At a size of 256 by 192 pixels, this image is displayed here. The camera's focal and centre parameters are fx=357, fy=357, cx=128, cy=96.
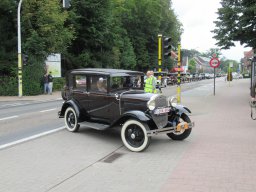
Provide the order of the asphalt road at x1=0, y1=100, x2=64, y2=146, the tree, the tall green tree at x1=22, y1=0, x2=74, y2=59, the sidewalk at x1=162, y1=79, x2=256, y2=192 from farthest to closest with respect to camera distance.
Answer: the tall green tree at x1=22, y1=0, x2=74, y2=59 → the tree → the asphalt road at x1=0, y1=100, x2=64, y2=146 → the sidewalk at x1=162, y1=79, x2=256, y2=192

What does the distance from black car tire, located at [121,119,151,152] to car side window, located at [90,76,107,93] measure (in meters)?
1.37

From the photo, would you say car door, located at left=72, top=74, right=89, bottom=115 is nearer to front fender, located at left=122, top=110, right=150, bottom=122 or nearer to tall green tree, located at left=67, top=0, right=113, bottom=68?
front fender, located at left=122, top=110, right=150, bottom=122

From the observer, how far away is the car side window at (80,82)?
31.6 feet

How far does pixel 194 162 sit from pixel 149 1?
164 ft

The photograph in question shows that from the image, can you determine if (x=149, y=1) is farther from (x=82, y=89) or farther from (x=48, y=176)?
(x=48, y=176)

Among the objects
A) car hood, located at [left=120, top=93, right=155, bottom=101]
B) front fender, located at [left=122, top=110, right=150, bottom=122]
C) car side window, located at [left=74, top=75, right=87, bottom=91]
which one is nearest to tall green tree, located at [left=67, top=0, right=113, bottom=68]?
car side window, located at [left=74, top=75, right=87, bottom=91]

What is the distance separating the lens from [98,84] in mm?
9125

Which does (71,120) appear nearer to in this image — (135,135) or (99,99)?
(99,99)

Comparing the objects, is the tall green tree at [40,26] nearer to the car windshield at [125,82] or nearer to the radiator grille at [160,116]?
the car windshield at [125,82]

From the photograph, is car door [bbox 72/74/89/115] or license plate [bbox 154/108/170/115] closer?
license plate [bbox 154/108/170/115]

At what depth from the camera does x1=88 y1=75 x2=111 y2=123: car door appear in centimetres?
884

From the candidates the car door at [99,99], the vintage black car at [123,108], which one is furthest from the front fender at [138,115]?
the car door at [99,99]

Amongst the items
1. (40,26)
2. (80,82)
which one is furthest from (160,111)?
(40,26)

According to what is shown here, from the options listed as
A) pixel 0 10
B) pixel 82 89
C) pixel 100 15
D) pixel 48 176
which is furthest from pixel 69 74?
pixel 100 15
